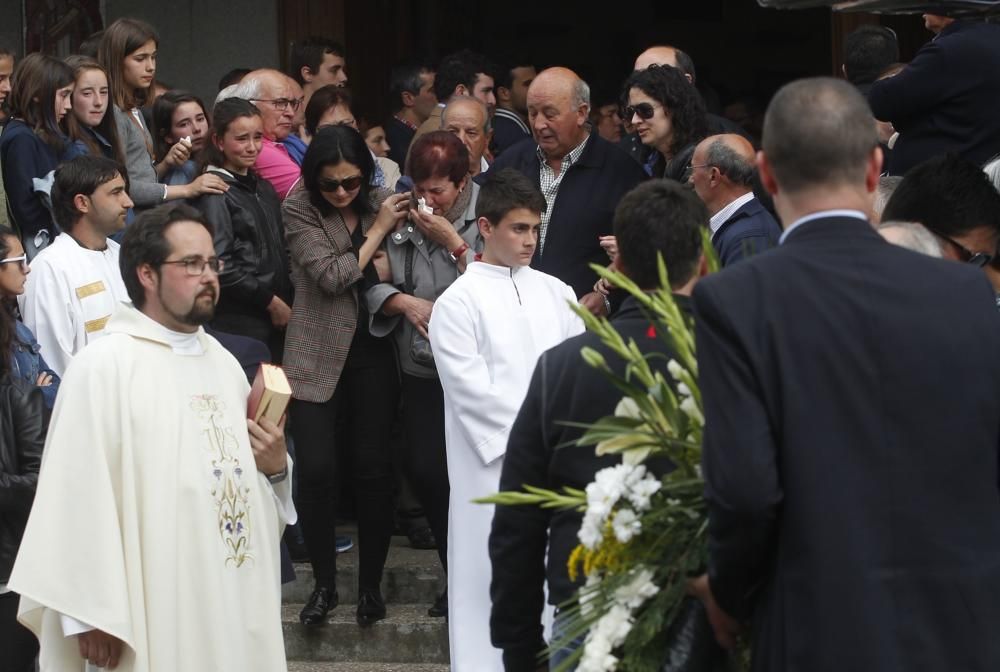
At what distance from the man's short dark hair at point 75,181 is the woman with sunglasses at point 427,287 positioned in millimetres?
1209

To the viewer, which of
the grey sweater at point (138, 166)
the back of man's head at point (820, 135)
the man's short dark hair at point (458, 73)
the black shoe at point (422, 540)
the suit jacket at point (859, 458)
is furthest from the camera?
the man's short dark hair at point (458, 73)

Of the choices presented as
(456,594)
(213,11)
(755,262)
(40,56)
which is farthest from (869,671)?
(213,11)

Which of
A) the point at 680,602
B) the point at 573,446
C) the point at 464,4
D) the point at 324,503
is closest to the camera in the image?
the point at 680,602

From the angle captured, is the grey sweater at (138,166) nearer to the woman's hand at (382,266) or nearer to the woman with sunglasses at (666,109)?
the woman's hand at (382,266)

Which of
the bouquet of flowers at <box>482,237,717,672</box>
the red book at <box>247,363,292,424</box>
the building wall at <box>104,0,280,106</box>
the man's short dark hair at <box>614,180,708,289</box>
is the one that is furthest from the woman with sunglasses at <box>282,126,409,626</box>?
the bouquet of flowers at <box>482,237,717,672</box>

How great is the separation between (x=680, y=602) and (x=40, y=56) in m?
5.04

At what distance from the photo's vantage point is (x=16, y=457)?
18.7 feet

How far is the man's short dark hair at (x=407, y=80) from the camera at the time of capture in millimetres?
9484

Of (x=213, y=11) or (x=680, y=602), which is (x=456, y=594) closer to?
(x=680, y=602)

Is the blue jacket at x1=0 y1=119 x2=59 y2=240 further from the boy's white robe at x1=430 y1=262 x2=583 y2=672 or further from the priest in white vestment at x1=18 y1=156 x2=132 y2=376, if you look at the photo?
the boy's white robe at x1=430 y1=262 x2=583 y2=672

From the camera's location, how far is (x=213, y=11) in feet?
34.6

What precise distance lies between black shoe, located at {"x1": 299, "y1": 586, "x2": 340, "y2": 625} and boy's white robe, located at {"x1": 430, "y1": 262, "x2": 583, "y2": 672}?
107 cm

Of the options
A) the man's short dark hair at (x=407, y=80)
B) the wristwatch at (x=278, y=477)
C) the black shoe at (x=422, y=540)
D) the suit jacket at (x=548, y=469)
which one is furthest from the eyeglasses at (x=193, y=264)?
the man's short dark hair at (x=407, y=80)

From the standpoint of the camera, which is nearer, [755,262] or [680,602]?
[755,262]
